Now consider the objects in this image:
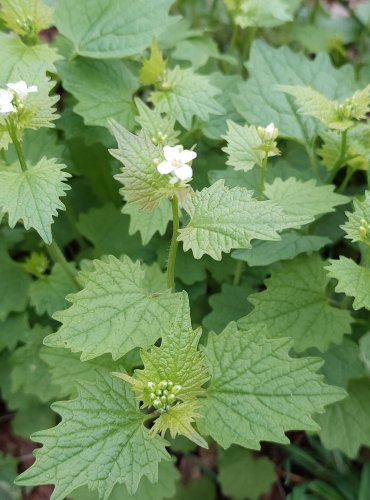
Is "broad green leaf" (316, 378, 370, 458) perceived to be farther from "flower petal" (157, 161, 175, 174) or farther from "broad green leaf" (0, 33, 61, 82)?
"broad green leaf" (0, 33, 61, 82)

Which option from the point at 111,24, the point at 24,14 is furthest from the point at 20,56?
the point at 111,24

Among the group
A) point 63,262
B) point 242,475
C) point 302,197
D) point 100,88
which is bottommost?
point 242,475

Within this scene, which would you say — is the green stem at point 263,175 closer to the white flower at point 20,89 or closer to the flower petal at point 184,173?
the flower petal at point 184,173

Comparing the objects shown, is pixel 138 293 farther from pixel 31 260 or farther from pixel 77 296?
pixel 31 260

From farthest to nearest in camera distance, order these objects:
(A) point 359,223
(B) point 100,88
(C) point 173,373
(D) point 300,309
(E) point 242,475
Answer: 1. (E) point 242,475
2. (B) point 100,88
3. (D) point 300,309
4. (A) point 359,223
5. (C) point 173,373

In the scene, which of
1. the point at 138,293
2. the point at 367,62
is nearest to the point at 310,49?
the point at 367,62

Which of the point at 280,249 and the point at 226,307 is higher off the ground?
the point at 280,249

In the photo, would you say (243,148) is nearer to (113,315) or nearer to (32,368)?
(113,315)
